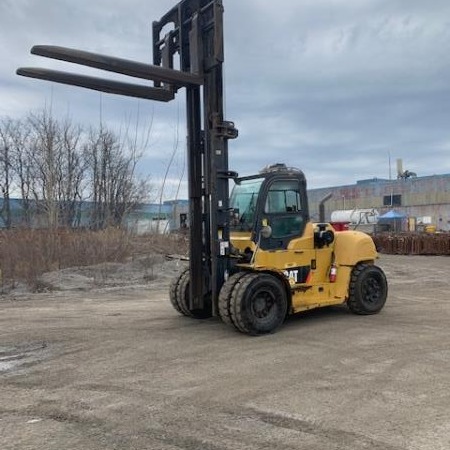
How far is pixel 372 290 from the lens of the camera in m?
10.2

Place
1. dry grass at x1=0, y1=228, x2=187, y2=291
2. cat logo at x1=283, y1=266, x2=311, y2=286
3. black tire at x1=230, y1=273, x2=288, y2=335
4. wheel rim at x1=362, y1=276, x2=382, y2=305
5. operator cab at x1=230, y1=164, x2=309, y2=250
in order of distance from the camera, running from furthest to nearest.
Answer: dry grass at x1=0, y1=228, x2=187, y2=291
wheel rim at x1=362, y1=276, x2=382, y2=305
cat logo at x1=283, y1=266, x2=311, y2=286
operator cab at x1=230, y1=164, x2=309, y2=250
black tire at x1=230, y1=273, x2=288, y2=335

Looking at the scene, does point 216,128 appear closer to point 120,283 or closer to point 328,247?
point 328,247

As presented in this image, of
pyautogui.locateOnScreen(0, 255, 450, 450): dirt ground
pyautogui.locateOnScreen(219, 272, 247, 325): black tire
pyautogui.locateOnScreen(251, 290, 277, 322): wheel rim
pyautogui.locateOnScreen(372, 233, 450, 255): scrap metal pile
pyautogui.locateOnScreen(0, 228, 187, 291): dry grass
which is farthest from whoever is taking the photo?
pyautogui.locateOnScreen(372, 233, 450, 255): scrap metal pile

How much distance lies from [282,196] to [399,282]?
9177 millimetres

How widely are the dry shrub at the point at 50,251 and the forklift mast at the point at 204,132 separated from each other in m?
7.99

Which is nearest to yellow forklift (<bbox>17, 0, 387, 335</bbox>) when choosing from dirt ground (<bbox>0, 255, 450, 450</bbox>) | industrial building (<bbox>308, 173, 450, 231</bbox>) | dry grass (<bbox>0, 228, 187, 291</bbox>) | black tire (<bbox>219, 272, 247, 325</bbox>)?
black tire (<bbox>219, 272, 247, 325</bbox>)

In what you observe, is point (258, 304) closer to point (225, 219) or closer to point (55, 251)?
point (225, 219)

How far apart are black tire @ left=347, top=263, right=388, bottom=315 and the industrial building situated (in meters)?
40.4

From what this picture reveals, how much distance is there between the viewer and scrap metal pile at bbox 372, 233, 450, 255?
29.2m

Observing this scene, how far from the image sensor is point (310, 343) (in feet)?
25.7

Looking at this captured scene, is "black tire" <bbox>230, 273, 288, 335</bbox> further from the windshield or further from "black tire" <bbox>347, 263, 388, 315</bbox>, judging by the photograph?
"black tire" <bbox>347, 263, 388, 315</bbox>

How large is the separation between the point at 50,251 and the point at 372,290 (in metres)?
11.7

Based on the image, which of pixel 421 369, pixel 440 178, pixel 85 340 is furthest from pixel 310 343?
pixel 440 178

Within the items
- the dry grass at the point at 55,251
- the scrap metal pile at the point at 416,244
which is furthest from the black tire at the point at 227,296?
the scrap metal pile at the point at 416,244
